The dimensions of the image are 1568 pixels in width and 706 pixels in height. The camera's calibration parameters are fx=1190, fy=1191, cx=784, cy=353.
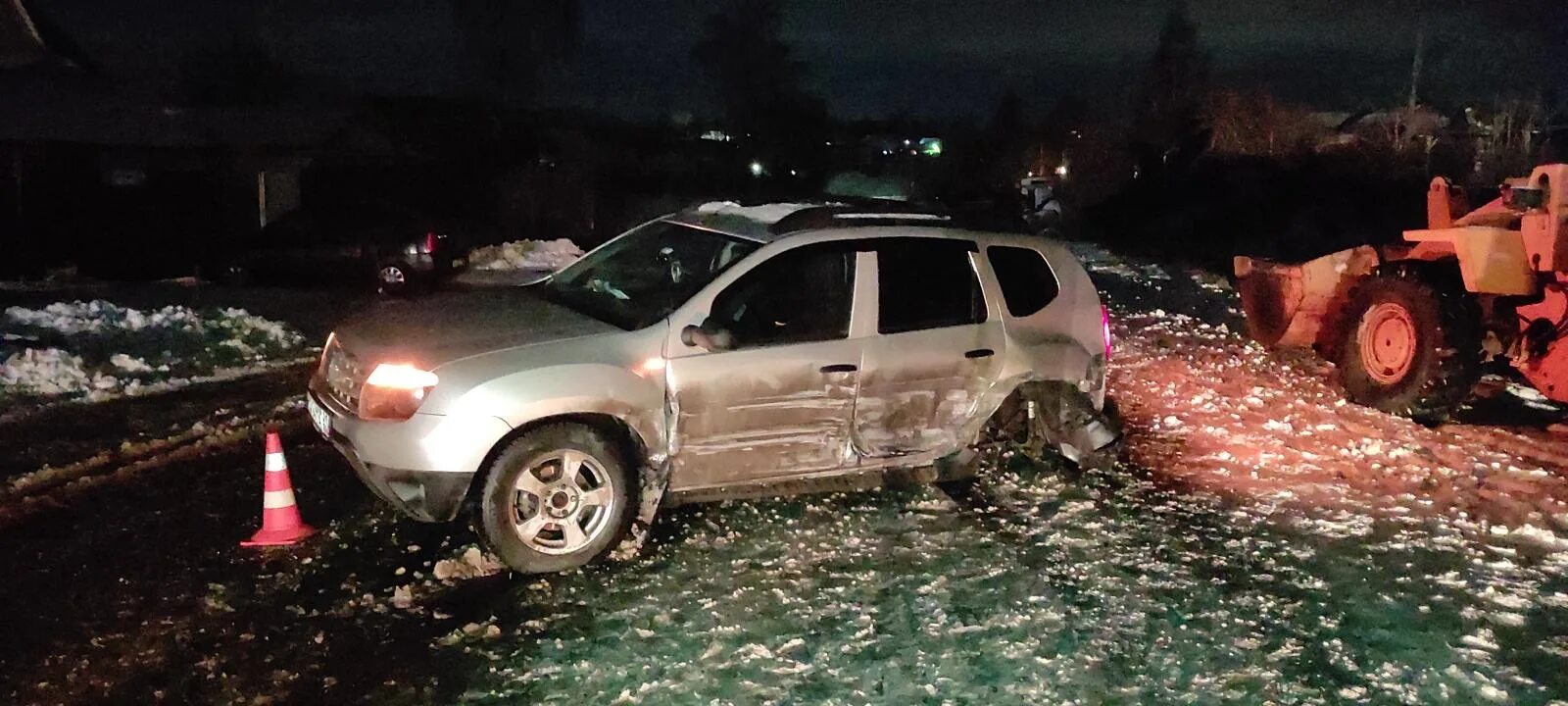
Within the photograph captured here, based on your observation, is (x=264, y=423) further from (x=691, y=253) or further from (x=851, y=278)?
(x=851, y=278)

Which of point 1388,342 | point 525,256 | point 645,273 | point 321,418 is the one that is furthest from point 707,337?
point 525,256

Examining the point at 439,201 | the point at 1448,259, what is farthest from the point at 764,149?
the point at 1448,259

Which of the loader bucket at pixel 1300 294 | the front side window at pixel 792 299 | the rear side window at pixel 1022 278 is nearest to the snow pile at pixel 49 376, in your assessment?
the front side window at pixel 792 299

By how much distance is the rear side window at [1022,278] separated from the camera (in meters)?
6.77

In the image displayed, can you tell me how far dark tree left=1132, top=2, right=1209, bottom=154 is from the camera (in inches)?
1289

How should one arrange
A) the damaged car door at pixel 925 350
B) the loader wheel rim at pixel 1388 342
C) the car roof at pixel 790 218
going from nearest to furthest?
the damaged car door at pixel 925 350 → the car roof at pixel 790 218 → the loader wheel rim at pixel 1388 342

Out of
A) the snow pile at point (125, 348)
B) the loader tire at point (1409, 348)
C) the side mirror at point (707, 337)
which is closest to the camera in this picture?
the side mirror at point (707, 337)

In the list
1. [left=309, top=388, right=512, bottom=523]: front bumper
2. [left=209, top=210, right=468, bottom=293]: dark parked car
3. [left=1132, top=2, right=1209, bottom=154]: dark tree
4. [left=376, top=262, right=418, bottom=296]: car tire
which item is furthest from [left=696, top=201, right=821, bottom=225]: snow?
[left=1132, top=2, right=1209, bottom=154]: dark tree

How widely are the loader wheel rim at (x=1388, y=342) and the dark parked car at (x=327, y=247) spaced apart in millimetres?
11650

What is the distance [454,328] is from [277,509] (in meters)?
1.36

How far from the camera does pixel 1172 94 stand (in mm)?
40281

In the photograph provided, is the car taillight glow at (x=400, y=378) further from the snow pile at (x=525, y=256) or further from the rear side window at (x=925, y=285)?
the snow pile at (x=525, y=256)

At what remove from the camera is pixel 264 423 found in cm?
857

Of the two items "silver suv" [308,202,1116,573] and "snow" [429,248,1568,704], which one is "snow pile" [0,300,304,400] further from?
"snow" [429,248,1568,704]
